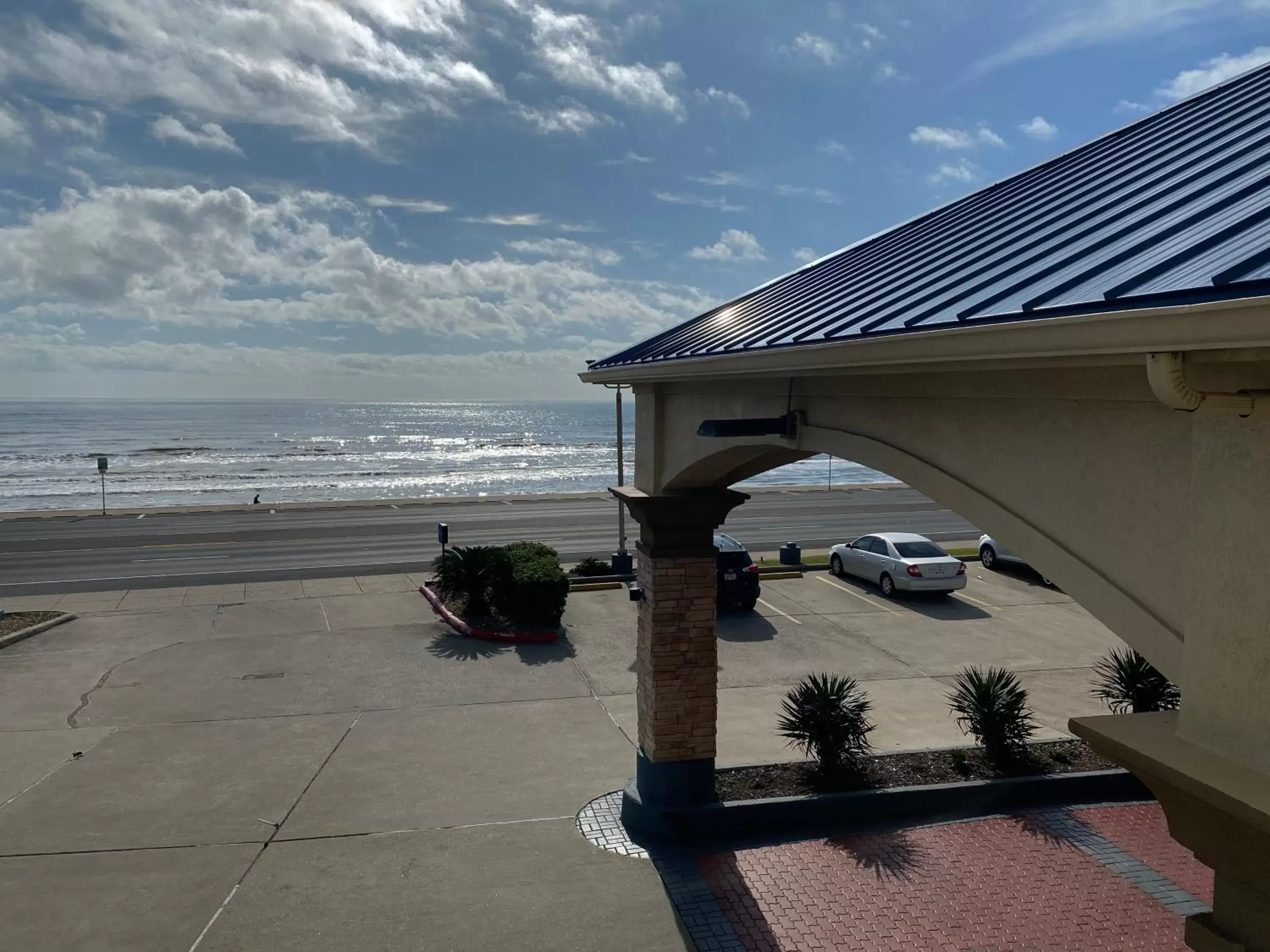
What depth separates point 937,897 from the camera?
812 cm

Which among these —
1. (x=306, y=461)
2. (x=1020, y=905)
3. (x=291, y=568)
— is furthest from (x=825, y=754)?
(x=306, y=461)

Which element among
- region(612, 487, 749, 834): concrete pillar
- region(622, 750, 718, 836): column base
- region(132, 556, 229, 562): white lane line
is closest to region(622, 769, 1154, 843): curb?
region(622, 750, 718, 836): column base

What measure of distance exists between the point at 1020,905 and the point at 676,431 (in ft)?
16.1

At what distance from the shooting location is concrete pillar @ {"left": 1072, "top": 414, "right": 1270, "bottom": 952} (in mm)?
2559

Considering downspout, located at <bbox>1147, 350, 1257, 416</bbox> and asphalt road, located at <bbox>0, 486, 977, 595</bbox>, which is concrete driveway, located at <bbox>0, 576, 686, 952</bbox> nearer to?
downspout, located at <bbox>1147, 350, 1257, 416</bbox>

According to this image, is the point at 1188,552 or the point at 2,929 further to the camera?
the point at 2,929

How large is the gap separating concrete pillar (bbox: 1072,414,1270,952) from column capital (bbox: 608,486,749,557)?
21.3 ft

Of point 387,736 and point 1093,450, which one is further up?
point 1093,450

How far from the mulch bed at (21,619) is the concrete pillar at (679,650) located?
14.0m

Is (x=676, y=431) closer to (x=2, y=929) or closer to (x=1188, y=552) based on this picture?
(x=1188, y=552)

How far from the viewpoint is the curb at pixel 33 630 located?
17.3 meters

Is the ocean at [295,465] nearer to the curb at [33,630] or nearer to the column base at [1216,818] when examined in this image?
the curb at [33,630]

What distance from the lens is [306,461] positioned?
88125mm

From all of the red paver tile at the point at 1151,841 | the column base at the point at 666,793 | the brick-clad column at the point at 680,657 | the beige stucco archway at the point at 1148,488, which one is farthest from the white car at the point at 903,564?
the beige stucco archway at the point at 1148,488
